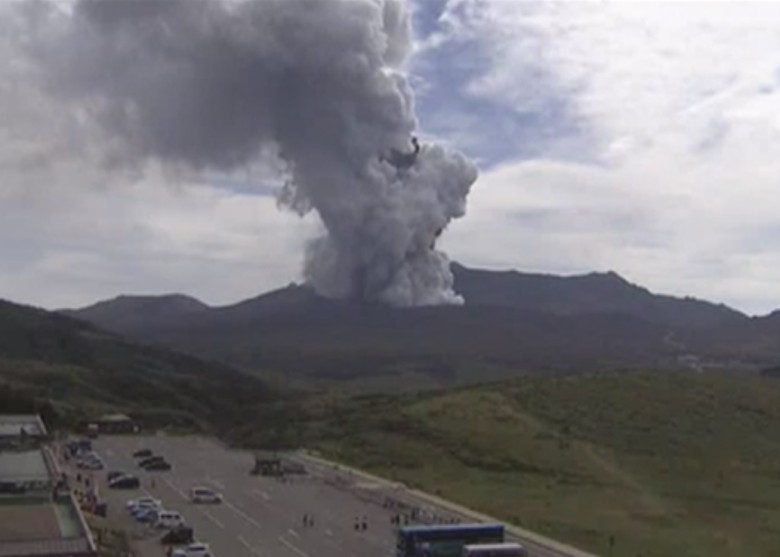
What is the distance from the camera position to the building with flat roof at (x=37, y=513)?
1436 inches

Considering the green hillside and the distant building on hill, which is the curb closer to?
the distant building on hill

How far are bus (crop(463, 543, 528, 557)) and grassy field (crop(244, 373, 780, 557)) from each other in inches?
224

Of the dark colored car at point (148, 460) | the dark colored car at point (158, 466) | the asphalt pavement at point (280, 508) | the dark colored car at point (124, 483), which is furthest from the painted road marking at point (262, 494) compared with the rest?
the dark colored car at point (148, 460)

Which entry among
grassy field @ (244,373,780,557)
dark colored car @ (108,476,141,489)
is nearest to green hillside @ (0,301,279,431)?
grassy field @ (244,373,780,557)

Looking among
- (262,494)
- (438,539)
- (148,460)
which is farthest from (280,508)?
(148,460)

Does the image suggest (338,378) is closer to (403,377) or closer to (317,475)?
(403,377)

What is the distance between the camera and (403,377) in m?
189

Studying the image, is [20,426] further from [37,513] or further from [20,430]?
[37,513]

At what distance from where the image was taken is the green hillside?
121938 millimetres

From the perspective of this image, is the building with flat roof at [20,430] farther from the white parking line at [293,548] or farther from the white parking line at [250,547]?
the white parking line at [293,548]

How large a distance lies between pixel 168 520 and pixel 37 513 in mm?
13589

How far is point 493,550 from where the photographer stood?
50.2 meters

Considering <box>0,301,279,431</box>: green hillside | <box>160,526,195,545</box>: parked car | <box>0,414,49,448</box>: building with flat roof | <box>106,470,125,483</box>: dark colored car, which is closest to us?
<box>160,526,195,545</box>: parked car

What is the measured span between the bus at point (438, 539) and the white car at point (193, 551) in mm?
7591
